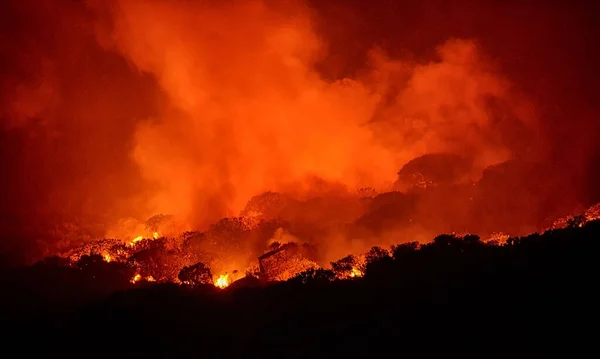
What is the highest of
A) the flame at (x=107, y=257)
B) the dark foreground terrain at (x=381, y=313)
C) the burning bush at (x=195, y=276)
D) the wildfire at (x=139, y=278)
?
the flame at (x=107, y=257)

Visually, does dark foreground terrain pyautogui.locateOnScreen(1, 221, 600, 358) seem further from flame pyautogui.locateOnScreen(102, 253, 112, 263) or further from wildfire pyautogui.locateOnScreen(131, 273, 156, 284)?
flame pyautogui.locateOnScreen(102, 253, 112, 263)

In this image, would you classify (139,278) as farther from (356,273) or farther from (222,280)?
(356,273)

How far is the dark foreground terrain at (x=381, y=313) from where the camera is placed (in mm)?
11805

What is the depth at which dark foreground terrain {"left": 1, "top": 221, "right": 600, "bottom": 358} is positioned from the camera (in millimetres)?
11805

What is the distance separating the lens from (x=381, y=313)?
13477 mm

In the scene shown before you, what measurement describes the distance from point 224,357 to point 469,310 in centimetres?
632

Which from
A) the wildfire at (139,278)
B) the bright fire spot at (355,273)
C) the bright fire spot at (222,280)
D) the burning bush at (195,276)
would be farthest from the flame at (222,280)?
the bright fire spot at (355,273)

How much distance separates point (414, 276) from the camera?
15500mm

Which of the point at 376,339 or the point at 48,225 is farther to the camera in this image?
the point at 48,225

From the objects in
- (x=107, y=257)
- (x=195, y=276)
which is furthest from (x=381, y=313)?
(x=107, y=257)

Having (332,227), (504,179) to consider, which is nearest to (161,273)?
(332,227)

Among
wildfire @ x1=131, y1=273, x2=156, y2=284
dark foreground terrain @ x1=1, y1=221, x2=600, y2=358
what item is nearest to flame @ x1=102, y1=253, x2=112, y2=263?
wildfire @ x1=131, y1=273, x2=156, y2=284

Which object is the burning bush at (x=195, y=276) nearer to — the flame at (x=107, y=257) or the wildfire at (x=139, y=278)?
the wildfire at (x=139, y=278)

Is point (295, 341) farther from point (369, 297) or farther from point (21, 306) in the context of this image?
point (21, 306)
